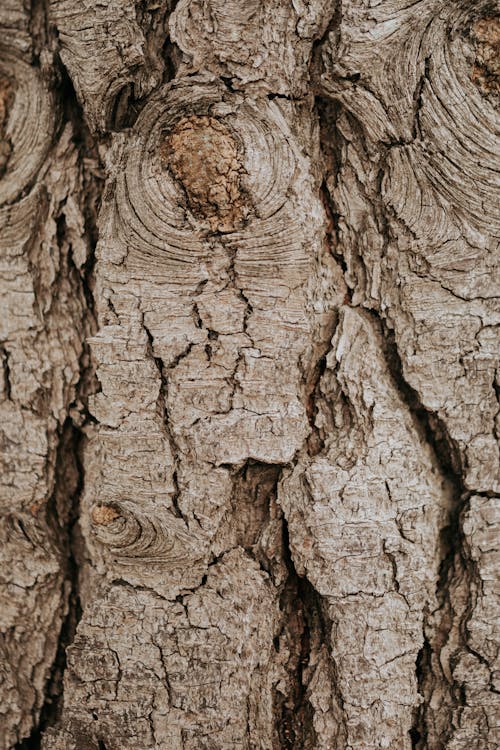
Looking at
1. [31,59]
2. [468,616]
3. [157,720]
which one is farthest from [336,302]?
[157,720]

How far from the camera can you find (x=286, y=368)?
4.23 ft

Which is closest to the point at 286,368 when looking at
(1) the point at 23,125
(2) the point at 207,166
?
(2) the point at 207,166

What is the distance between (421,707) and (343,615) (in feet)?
0.88

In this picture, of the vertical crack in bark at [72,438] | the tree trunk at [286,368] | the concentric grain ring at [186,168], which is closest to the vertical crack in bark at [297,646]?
the tree trunk at [286,368]

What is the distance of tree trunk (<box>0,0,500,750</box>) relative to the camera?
1.23 metres

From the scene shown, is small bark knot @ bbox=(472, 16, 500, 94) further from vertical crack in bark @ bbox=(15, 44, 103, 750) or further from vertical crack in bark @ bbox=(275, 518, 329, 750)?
vertical crack in bark @ bbox=(275, 518, 329, 750)

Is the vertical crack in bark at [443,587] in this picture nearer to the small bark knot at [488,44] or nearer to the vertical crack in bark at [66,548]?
the small bark knot at [488,44]

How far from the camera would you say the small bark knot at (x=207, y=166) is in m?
1.21

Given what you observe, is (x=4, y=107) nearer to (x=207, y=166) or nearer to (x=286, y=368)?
(x=207, y=166)

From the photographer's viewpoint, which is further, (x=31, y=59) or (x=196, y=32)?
(x=31, y=59)

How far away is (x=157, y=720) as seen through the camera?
1.32 m

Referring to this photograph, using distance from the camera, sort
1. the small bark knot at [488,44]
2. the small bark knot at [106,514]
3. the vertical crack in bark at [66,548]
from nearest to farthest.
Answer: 1. the small bark knot at [488,44]
2. the small bark knot at [106,514]
3. the vertical crack in bark at [66,548]

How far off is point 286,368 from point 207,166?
42cm

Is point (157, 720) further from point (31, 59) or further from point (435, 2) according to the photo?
point (435, 2)
